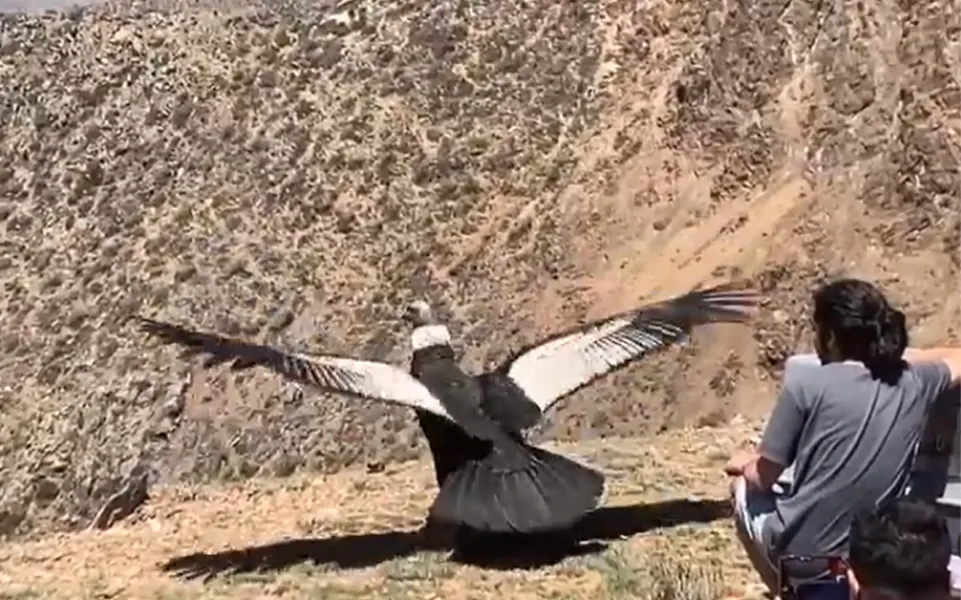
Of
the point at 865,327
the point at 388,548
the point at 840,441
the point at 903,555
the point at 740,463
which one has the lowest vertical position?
the point at 388,548

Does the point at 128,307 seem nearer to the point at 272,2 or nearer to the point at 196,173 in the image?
the point at 196,173

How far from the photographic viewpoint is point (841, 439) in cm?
510

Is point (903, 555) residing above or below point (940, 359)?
below

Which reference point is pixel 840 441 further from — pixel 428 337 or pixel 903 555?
pixel 428 337

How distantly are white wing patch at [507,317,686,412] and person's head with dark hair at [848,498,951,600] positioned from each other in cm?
514

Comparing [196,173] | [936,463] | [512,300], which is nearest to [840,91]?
[512,300]

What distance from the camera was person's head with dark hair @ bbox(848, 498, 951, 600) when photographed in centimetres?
408

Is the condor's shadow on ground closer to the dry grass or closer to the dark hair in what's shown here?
the dry grass

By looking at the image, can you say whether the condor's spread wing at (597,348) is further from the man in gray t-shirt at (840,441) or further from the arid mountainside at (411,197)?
the man in gray t-shirt at (840,441)

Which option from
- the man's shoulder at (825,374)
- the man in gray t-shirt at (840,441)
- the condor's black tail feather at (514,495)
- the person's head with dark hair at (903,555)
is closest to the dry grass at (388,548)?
the condor's black tail feather at (514,495)

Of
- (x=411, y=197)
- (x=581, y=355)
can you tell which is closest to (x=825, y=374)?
(x=581, y=355)

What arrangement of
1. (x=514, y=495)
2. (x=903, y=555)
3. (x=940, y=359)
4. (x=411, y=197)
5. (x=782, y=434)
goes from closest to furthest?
1. (x=903, y=555)
2. (x=782, y=434)
3. (x=940, y=359)
4. (x=514, y=495)
5. (x=411, y=197)

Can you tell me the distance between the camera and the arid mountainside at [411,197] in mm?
13484

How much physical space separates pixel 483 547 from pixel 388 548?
0.66 metres
